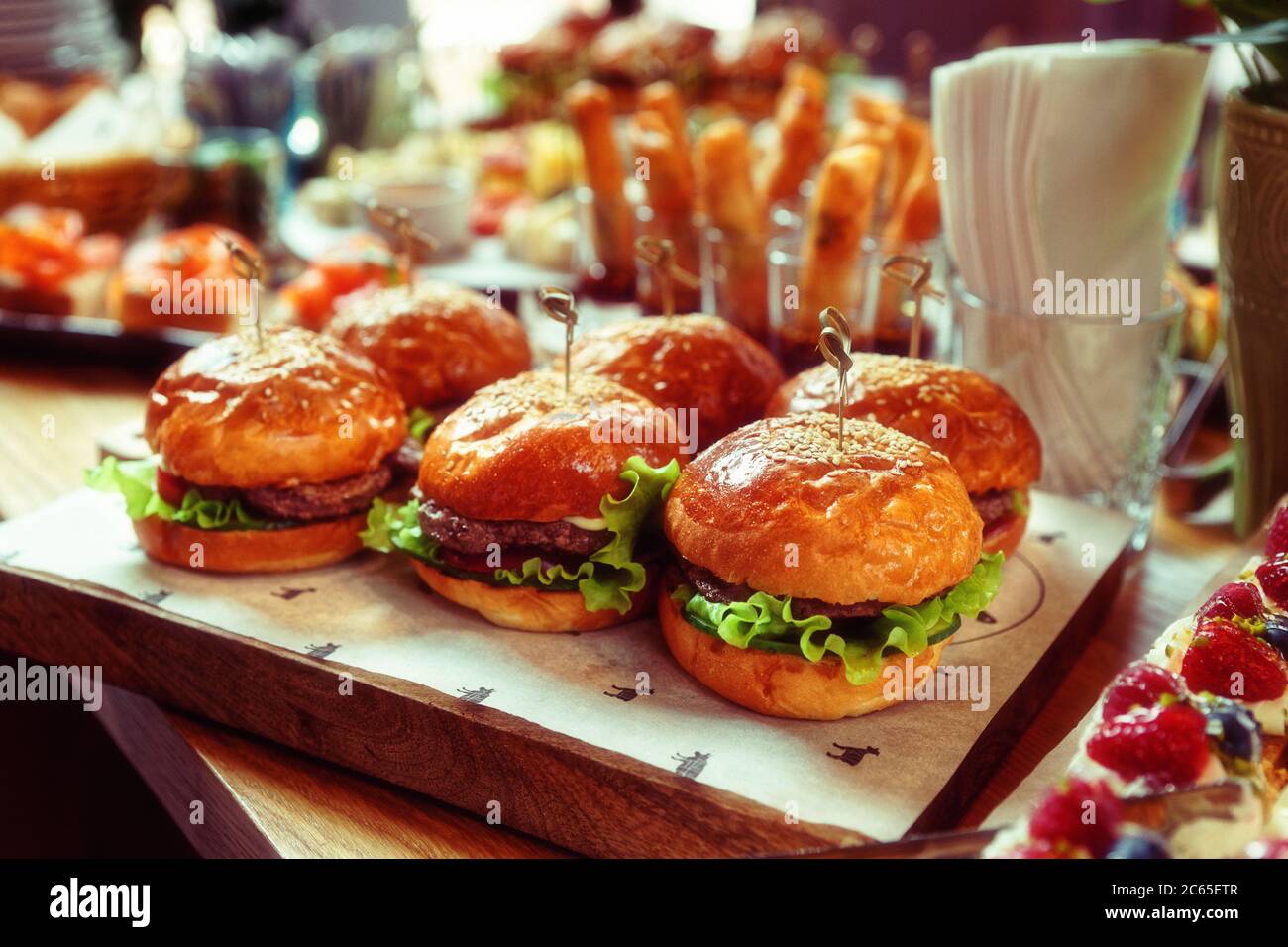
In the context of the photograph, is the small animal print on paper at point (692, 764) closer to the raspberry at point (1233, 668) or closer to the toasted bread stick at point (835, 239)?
the raspberry at point (1233, 668)

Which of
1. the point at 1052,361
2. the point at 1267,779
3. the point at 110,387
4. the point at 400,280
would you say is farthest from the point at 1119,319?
the point at 110,387

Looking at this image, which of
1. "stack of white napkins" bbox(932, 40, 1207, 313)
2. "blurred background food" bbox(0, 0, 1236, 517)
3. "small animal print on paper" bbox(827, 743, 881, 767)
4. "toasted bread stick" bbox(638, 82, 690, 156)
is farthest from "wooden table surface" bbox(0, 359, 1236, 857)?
"toasted bread stick" bbox(638, 82, 690, 156)

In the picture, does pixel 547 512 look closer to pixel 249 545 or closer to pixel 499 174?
pixel 249 545

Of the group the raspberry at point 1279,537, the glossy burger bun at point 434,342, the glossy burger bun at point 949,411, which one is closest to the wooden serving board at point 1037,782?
the raspberry at point 1279,537

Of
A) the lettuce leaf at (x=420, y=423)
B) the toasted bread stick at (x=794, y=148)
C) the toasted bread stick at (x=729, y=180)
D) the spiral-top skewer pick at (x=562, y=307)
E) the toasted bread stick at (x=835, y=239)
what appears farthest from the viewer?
the toasted bread stick at (x=794, y=148)

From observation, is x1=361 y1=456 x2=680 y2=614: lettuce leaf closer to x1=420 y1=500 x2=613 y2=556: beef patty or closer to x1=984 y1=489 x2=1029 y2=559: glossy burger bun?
x1=420 y1=500 x2=613 y2=556: beef patty

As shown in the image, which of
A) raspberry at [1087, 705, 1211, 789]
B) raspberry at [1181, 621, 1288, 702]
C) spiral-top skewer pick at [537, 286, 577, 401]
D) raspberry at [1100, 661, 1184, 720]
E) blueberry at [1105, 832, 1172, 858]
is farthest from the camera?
spiral-top skewer pick at [537, 286, 577, 401]

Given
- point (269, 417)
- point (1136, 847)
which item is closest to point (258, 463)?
point (269, 417)

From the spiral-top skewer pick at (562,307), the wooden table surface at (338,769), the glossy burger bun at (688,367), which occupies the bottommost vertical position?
the wooden table surface at (338,769)
